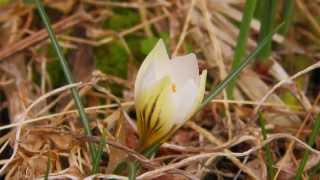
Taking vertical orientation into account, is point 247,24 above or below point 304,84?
above

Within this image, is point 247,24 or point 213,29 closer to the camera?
point 247,24

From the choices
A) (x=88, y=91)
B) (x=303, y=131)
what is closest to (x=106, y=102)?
(x=88, y=91)

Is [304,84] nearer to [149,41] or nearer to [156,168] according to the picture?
[149,41]

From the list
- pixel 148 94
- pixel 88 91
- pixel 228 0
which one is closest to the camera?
pixel 148 94

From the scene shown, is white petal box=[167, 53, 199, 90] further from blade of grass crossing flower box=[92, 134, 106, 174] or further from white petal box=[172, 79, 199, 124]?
blade of grass crossing flower box=[92, 134, 106, 174]

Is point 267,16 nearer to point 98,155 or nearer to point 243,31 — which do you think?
point 243,31

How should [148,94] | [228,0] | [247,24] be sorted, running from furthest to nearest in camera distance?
1. [228,0]
2. [247,24]
3. [148,94]

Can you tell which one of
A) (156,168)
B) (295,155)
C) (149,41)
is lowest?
(295,155)
